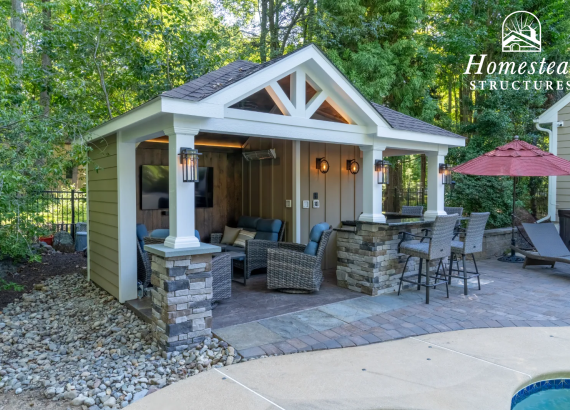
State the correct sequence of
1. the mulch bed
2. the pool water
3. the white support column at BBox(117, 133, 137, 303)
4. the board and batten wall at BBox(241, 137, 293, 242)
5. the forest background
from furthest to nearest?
the forest background
the board and batten wall at BBox(241, 137, 293, 242)
the mulch bed
the white support column at BBox(117, 133, 137, 303)
the pool water

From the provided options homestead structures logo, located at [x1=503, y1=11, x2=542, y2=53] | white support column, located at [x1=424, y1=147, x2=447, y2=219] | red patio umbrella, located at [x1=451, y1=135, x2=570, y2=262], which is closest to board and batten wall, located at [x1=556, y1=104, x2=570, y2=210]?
red patio umbrella, located at [x1=451, y1=135, x2=570, y2=262]

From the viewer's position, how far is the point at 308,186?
21.8 feet

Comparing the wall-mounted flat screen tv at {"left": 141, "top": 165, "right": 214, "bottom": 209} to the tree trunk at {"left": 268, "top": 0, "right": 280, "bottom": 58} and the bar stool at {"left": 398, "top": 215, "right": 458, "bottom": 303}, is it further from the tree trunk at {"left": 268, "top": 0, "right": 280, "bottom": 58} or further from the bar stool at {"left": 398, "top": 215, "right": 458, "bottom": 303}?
the tree trunk at {"left": 268, "top": 0, "right": 280, "bottom": 58}

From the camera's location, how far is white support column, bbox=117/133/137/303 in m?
4.96

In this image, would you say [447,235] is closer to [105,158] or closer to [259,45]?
[105,158]

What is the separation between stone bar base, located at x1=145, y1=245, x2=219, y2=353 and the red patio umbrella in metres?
5.39

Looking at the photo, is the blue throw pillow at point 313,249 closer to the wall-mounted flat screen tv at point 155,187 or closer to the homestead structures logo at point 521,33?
the wall-mounted flat screen tv at point 155,187

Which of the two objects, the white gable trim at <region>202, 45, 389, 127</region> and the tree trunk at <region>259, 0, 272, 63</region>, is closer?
the white gable trim at <region>202, 45, 389, 127</region>

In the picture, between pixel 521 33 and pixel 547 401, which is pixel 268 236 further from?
pixel 521 33

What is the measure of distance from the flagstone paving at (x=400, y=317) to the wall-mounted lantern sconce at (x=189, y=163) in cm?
152

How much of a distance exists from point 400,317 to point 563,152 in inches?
263

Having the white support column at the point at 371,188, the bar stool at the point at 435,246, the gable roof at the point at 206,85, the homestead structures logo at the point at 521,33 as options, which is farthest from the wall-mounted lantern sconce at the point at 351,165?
the homestead structures logo at the point at 521,33

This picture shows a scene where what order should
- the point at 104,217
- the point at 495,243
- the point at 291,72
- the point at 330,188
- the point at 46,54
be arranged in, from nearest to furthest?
the point at 291,72
the point at 104,217
the point at 330,188
the point at 495,243
the point at 46,54

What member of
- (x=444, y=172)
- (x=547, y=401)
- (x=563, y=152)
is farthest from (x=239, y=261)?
(x=563, y=152)
